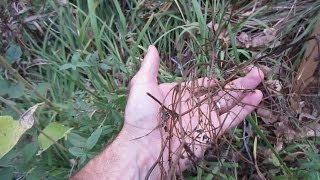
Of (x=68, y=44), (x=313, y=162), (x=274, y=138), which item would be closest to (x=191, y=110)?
(x=313, y=162)

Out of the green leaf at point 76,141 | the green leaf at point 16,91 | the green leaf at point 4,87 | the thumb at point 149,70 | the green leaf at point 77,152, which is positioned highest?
the green leaf at point 4,87

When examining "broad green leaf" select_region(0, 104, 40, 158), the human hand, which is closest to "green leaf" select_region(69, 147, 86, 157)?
the human hand

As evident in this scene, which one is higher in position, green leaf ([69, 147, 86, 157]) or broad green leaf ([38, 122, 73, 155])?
broad green leaf ([38, 122, 73, 155])

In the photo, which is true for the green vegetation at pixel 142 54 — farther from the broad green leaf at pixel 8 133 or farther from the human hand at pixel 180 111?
the broad green leaf at pixel 8 133

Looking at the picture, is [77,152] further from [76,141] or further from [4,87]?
[4,87]

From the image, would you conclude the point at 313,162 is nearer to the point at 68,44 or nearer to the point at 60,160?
the point at 60,160

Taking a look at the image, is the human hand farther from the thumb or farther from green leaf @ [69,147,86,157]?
green leaf @ [69,147,86,157]

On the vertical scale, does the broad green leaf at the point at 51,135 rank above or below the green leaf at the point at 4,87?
below

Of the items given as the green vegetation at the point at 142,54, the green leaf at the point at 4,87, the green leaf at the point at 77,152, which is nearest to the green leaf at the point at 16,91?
the green leaf at the point at 4,87
